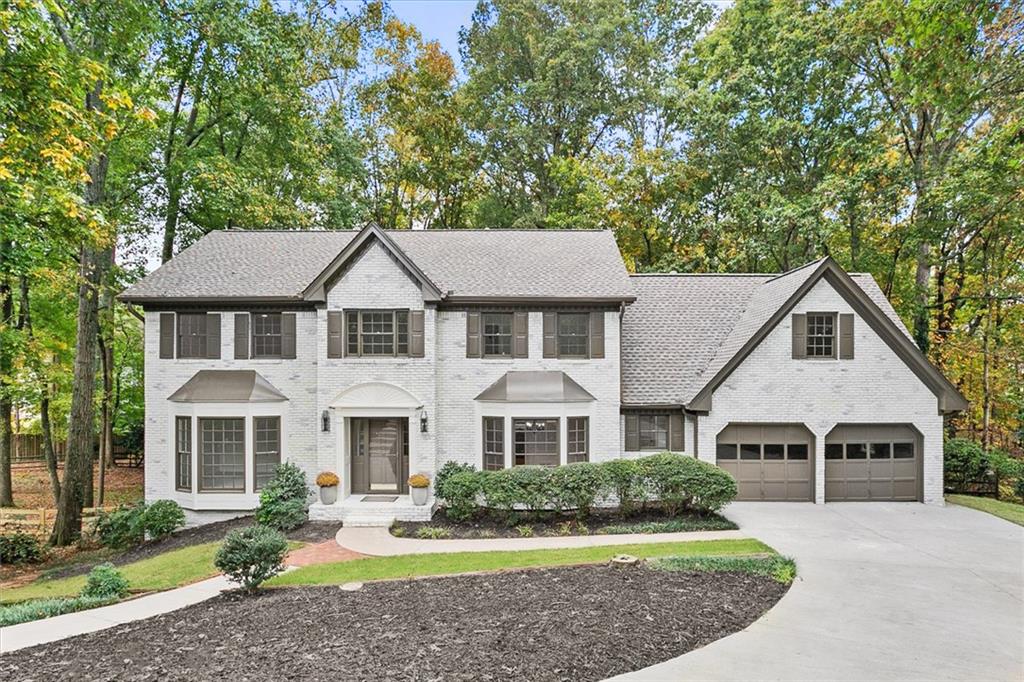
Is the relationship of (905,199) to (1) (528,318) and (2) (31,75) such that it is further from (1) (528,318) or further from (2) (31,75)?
(2) (31,75)

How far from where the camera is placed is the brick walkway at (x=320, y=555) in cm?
1167

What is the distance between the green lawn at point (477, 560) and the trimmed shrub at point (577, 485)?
203 cm

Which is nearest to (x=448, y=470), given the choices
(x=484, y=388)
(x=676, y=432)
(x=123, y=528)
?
(x=484, y=388)

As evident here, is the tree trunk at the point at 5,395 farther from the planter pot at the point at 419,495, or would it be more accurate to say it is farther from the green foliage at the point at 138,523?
the planter pot at the point at 419,495

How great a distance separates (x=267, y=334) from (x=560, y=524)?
9.78 m

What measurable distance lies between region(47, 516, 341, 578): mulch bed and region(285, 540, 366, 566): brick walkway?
621 mm

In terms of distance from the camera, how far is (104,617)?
29.5 feet

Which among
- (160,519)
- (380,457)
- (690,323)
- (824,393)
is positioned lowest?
(160,519)

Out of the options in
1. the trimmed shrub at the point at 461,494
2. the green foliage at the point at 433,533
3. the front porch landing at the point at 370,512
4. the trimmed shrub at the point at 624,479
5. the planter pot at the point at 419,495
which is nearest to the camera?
the green foliage at the point at 433,533

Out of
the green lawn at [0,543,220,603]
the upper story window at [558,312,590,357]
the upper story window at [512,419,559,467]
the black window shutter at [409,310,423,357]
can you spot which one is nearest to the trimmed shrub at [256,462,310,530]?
the green lawn at [0,543,220,603]

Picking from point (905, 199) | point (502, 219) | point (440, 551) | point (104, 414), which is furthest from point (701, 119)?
point (104, 414)

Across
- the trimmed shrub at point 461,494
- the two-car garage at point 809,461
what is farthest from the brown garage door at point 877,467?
the trimmed shrub at point 461,494

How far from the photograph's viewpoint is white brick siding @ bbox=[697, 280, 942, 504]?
16.0m

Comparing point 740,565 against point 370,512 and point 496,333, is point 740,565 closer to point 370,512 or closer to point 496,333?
point 496,333
